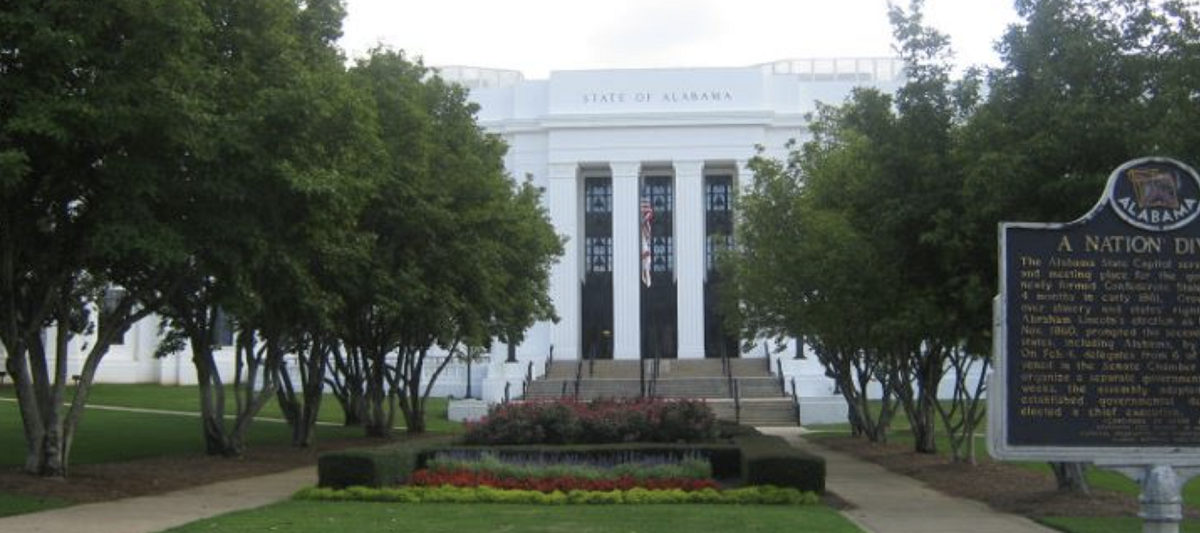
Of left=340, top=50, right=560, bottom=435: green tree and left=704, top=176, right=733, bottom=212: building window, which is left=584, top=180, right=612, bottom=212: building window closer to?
left=704, top=176, right=733, bottom=212: building window

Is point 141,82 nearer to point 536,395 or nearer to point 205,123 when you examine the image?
point 205,123

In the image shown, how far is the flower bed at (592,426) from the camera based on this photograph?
24.4m

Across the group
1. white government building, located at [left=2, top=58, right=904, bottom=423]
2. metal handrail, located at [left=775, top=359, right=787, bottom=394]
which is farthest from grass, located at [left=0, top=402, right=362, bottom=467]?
white government building, located at [left=2, top=58, right=904, bottom=423]

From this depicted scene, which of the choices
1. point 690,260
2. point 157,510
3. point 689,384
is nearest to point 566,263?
point 690,260

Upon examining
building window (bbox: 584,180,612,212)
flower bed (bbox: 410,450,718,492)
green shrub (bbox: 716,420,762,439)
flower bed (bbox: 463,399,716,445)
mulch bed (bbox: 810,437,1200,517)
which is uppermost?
building window (bbox: 584,180,612,212)

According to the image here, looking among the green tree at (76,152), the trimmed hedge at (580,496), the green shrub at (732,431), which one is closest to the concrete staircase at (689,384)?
the green shrub at (732,431)

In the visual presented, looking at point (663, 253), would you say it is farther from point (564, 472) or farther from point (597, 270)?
point (564, 472)

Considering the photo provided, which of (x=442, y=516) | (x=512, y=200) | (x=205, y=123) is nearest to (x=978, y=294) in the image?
(x=442, y=516)

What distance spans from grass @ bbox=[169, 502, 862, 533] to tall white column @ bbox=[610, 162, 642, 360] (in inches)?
1971

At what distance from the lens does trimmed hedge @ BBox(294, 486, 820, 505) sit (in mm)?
17969

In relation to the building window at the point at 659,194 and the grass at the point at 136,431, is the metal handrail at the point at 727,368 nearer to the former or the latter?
the building window at the point at 659,194

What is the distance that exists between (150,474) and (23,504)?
18.2 feet

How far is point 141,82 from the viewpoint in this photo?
17.9 meters

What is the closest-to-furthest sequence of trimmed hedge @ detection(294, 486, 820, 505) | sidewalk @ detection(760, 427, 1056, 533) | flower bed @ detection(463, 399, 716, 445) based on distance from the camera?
1. sidewalk @ detection(760, 427, 1056, 533)
2. trimmed hedge @ detection(294, 486, 820, 505)
3. flower bed @ detection(463, 399, 716, 445)
